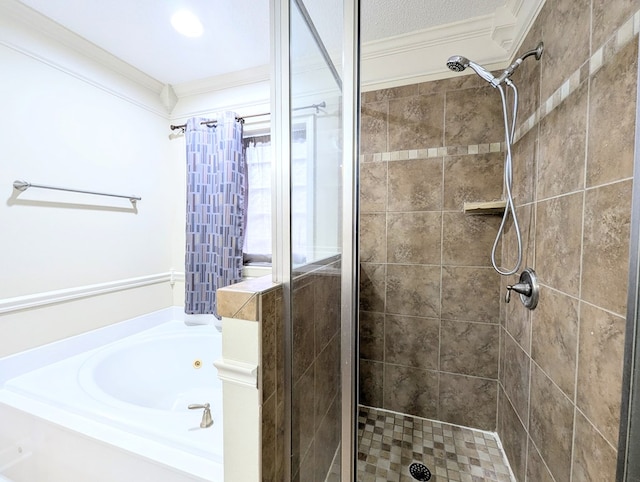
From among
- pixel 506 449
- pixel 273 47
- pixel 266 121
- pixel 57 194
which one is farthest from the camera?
pixel 266 121

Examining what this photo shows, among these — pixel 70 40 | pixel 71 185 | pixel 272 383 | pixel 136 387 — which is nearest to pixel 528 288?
pixel 272 383

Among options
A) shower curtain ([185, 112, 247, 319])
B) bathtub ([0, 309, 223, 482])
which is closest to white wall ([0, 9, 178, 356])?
bathtub ([0, 309, 223, 482])

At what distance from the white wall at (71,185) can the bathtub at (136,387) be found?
128 millimetres

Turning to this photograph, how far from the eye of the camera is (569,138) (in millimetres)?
863

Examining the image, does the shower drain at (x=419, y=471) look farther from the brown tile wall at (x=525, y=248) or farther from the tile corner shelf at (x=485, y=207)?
the tile corner shelf at (x=485, y=207)

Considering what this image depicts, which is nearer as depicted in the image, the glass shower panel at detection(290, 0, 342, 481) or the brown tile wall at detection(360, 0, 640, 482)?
the brown tile wall at detection(360, 0, 640, 482)

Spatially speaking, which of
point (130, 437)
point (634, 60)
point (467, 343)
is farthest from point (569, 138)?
point (130, 437)

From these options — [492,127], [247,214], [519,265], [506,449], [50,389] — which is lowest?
[506,449]

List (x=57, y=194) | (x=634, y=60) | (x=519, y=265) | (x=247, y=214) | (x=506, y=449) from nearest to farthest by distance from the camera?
(x=634, y=60) → (x=519, y=265) → (x=506, y=449) → (x=57, y=194) → (x=247, y=214)

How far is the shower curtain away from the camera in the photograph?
190 centimetres

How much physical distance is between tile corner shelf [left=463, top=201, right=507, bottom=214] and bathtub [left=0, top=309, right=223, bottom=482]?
4.99ft

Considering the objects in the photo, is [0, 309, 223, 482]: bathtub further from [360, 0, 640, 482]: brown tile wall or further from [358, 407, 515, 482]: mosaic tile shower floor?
[360, 0, 640, 482]: brown tile wall

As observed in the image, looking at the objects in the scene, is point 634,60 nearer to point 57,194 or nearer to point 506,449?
point 506,449

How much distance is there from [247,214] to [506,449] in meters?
2.13
